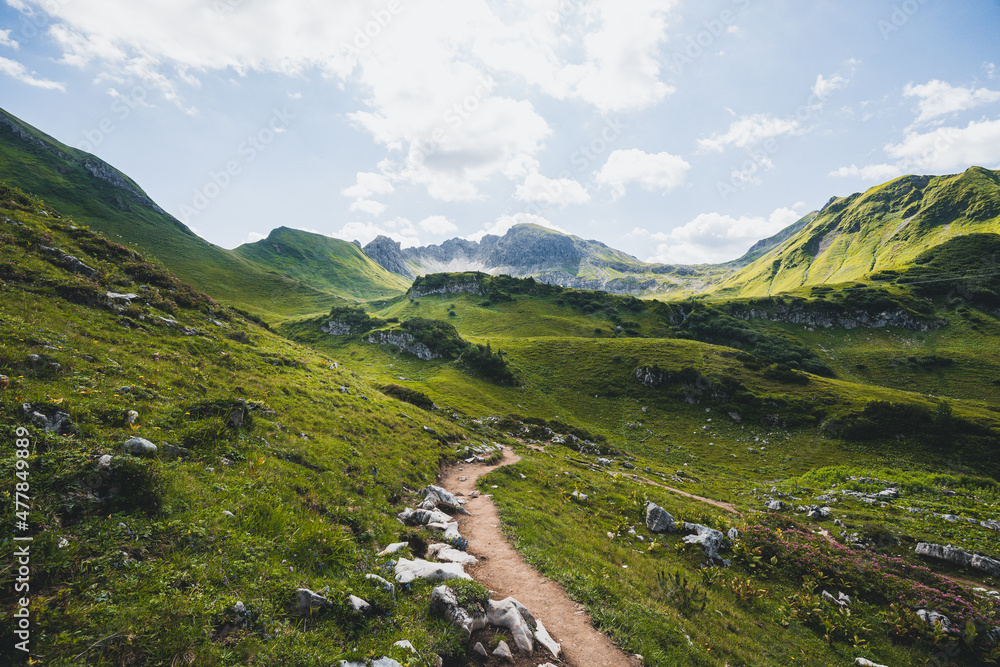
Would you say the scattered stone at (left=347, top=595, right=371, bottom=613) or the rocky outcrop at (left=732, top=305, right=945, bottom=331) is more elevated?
the rocky outcrop at (left=732, top=305, right=945, bottom=331)

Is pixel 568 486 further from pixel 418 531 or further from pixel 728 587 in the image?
pixel 418 531

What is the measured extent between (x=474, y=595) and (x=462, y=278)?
139 metres

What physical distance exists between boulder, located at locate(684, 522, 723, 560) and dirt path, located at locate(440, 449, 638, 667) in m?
10.1

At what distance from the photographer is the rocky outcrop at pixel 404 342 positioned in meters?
73.8

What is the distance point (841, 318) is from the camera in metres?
119

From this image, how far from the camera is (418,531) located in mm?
13352

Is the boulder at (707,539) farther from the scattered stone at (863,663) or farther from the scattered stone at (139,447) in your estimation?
the scattered stone at (139,447)

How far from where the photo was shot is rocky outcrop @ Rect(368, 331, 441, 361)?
242ft

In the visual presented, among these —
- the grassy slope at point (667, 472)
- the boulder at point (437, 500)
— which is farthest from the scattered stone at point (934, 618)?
the boulder at point (437, 500)

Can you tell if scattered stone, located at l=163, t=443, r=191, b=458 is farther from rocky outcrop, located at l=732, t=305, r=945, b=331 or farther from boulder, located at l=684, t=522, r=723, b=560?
rocky outcrop, located at l=732, t=305, r=945, b=331

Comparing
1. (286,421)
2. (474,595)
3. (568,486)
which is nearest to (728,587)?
(568,486)

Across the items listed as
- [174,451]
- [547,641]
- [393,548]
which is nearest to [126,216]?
[174,451]

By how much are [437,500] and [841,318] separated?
159071mm

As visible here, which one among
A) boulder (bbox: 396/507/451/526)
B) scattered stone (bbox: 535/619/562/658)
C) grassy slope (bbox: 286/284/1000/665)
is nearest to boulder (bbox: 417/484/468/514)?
boulder (bbox: 396/507/451/526)
